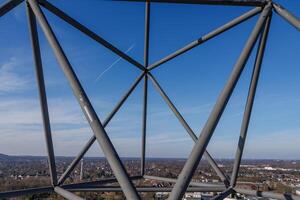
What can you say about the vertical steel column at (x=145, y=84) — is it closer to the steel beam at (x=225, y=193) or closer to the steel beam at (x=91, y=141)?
the steel beam at (x=91, y=141)

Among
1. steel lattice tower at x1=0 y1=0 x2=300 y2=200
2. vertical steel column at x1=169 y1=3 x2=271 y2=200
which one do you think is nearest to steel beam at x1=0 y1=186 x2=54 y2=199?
steel lattice tower at x1=0 y1=0 x2=300 y2=200

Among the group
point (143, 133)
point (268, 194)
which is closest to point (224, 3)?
point (268, 194)

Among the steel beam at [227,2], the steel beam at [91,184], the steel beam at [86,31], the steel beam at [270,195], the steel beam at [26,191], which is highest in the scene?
the steel beam at [86,31]

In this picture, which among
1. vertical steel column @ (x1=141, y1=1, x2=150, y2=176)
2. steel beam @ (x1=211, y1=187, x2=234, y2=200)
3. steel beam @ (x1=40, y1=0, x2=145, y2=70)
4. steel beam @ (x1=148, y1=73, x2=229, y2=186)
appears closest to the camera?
steel beam @ (x1=40, y1=0, x2=145, y2=70)

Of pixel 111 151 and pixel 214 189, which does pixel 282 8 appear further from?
pixel 214 189

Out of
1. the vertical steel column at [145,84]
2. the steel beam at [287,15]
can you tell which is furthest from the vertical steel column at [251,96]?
the vertical steel column at [145,84]

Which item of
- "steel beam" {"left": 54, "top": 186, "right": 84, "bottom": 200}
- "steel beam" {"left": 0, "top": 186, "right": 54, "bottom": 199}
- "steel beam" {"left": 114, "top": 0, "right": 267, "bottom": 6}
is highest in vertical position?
"steel beam" {"left": 114, "top": 0, "right": 267, "bottom": 6}

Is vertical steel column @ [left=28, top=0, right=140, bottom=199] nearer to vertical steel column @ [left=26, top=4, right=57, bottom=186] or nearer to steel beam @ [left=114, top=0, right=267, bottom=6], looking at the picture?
vertical steel column @ [left=26, top=4, right=57, bottom=186]
